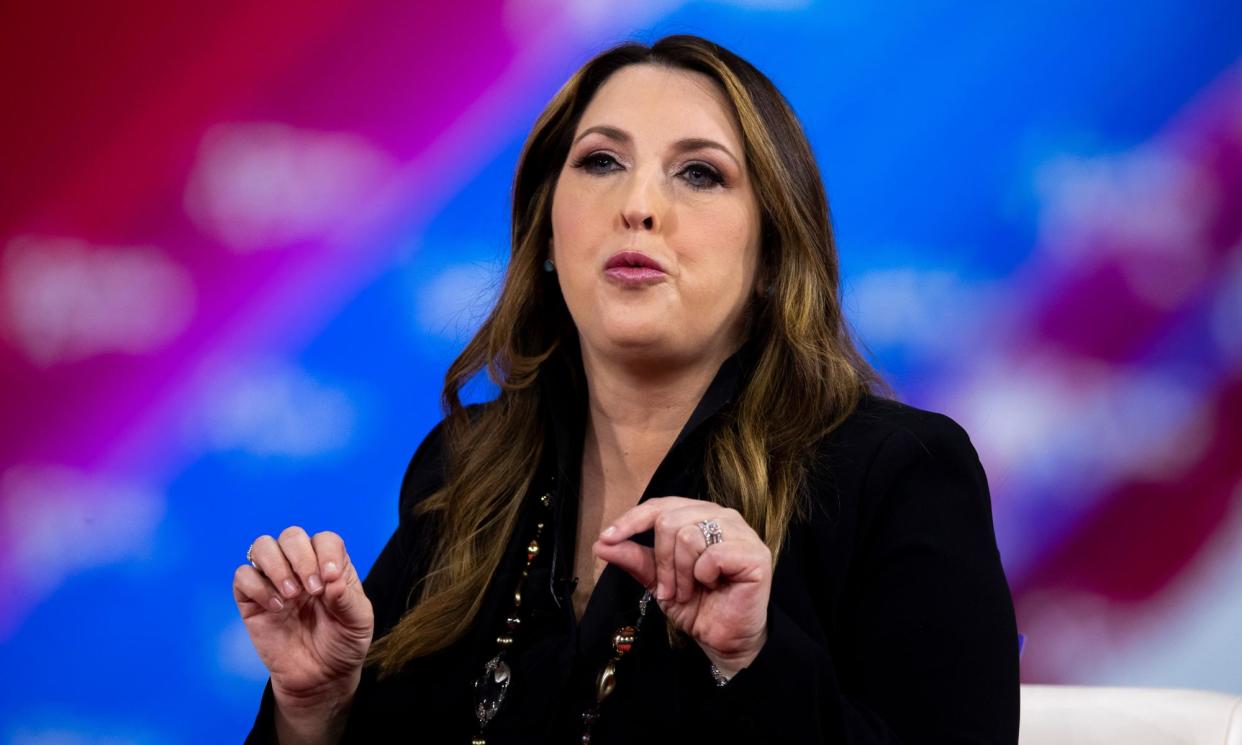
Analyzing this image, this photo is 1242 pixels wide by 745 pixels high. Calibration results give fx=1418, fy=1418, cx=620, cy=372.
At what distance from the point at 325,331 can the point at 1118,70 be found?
1404 millimetres

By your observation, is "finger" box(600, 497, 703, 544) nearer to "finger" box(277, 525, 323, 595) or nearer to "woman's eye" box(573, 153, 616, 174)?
"finger" box(277, 525, 323, 595)

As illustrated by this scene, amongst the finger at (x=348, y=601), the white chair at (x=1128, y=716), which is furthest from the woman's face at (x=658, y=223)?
the white chair at (x=1128, y=716)

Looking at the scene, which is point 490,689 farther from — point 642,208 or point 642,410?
point 642,208

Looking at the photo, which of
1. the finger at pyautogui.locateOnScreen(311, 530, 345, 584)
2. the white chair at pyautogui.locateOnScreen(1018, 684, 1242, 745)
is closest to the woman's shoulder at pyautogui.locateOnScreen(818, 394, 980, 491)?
the white chair at pyautogui.locateOnScreen(1018, 684, 1242, 745)

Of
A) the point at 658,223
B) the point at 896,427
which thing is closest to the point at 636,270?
the point at 658,223

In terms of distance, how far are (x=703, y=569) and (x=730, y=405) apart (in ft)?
1.65

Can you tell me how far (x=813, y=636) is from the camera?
1506 mm

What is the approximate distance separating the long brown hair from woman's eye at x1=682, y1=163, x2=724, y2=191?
0.05 m

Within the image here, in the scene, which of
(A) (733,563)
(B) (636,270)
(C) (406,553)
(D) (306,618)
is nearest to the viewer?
(A) (733,563)

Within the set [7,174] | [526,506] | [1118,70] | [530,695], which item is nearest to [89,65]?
[7,174]

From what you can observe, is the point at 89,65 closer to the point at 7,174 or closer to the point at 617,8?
the point at 7,174

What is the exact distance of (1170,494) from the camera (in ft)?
7.59

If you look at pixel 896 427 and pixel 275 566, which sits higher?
pixel 896 427

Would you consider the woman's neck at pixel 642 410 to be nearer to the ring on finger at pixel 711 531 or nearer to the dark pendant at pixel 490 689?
the dark pendant at pixel 490 689
